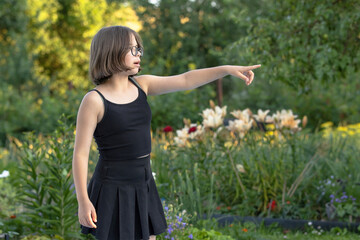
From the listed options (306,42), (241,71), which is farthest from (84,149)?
(306,42)

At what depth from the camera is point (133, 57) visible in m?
2.53

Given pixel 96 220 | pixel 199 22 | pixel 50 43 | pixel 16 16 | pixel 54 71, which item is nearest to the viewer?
pixel 96 220

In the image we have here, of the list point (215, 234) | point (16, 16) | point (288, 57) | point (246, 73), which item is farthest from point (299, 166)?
point (16, 16)

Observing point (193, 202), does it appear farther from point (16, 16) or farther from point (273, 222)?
point (16, 16)

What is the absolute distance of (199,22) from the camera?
12250mm

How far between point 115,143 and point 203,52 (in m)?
10.3

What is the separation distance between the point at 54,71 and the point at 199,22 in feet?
42.1

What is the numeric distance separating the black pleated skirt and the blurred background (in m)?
2.87

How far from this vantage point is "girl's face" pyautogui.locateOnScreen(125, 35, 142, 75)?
252 centimetres

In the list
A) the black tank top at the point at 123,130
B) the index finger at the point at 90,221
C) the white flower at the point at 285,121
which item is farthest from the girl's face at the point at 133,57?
the white flower at the point at 285,121

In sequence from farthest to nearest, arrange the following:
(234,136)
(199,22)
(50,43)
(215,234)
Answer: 1. (50,43)
2. (199,22)
3. (234,136)
4. (215,234)

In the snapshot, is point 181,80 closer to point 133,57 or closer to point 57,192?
point 133,57

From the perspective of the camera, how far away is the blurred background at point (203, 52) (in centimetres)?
537

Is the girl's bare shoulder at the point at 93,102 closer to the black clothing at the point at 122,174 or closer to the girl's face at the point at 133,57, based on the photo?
the black clothing at the point at 122,174
